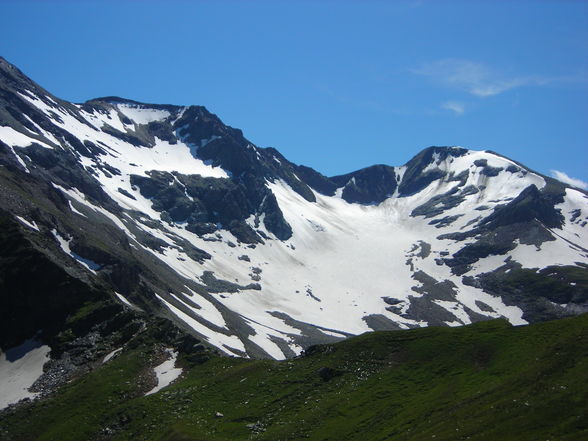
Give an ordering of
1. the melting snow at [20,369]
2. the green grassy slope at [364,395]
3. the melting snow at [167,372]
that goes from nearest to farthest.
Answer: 1. the green grassy slope at [364,395]
2. the melting snow at [167,372]
3. the melting snow at [20,369]

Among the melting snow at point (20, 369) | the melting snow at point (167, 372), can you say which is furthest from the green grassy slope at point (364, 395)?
the melting snow at point (20, 369)

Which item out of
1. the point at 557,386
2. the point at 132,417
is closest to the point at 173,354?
the point at 132,417

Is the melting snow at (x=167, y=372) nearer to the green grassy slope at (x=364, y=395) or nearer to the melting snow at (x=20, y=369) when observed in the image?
the green grassy slope at (x=364, y=395)

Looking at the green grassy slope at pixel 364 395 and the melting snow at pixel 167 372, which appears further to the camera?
the melting snow at pixel 167 372

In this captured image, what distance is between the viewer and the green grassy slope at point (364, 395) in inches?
1739

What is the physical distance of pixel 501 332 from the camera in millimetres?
63750

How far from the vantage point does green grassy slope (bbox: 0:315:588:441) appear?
4416cm

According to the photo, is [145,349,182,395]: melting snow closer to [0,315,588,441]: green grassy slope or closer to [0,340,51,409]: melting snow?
[0,315,588,441]: green grassy slope

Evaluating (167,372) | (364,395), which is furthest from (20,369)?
(364,395)

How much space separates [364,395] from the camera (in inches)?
2291

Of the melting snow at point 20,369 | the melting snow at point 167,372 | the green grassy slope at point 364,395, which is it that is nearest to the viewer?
the green grassy slope at point 364,395

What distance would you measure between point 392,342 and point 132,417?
30770 mm

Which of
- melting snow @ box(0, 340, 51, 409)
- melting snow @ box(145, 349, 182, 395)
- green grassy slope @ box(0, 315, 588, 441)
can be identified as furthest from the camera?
melting snow @ box(0, 340, 51, 409)

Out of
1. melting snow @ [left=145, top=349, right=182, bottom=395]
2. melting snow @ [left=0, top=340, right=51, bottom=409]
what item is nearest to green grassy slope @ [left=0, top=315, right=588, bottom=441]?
melting snow @ [left=145, top=349, right=182, bottom=395]
